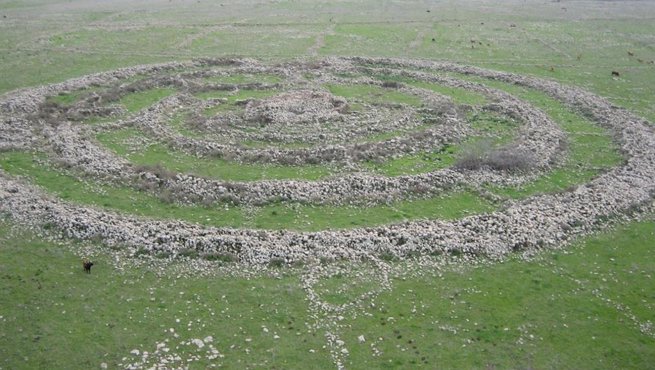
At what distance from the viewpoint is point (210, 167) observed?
151 ft

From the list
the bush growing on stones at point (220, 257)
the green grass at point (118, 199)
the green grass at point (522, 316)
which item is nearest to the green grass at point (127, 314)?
the bush growing on stones at point (220, 257)

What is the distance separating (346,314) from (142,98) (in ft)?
143

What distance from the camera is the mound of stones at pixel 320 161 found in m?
35.4

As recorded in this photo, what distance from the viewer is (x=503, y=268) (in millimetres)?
34031

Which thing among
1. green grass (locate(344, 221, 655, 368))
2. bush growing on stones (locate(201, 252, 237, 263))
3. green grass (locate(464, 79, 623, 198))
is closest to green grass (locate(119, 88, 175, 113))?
bush growing on stones (locate(201, 252, 237, 263))

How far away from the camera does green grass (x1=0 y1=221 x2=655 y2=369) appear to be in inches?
1042

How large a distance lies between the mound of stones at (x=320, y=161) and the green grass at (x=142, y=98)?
139 centimetres

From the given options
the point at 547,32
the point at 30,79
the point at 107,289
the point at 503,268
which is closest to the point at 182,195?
the point at 107,289

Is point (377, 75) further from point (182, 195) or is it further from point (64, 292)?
point (64, 292)

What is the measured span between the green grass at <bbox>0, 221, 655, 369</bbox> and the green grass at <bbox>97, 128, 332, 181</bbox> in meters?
13.1

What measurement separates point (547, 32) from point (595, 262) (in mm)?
84569

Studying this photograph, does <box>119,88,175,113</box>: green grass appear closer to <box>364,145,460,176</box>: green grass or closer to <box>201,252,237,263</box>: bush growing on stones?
<box>364,145,460,176</box>: green grass

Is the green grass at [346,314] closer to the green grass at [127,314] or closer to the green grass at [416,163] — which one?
the green grass at [127,314]

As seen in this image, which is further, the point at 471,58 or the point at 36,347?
the point at 471,58
